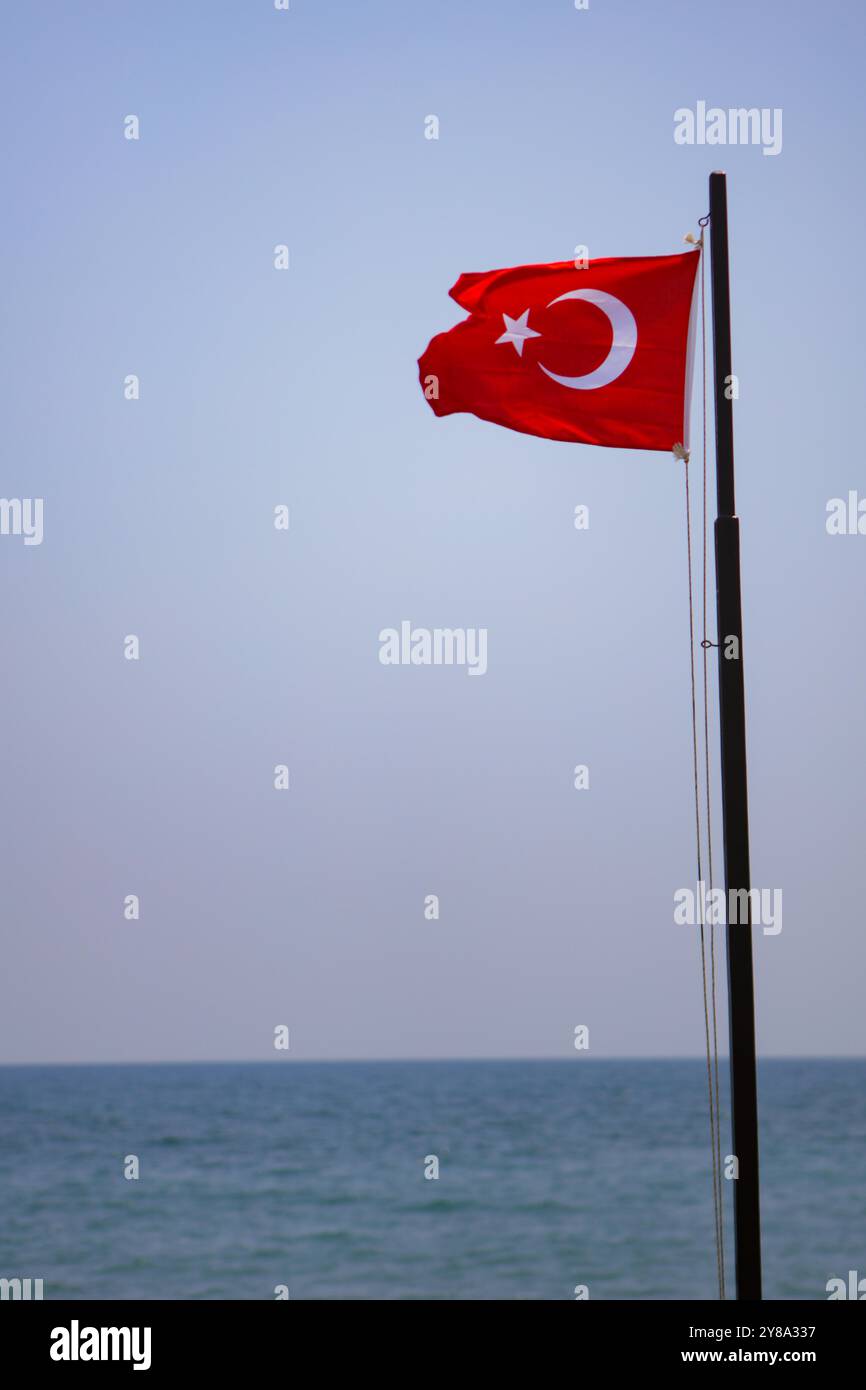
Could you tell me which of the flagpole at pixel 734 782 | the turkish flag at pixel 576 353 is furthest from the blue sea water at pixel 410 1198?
the turkish flag at pixel 576 353

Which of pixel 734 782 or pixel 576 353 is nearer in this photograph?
pixel 734 782

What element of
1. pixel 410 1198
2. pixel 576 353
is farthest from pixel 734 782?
pixel 410 1198

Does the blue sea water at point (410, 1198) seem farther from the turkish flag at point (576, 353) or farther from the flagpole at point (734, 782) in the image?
the turkish flag at point (576, 353)

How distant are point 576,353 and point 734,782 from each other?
89.9 inches

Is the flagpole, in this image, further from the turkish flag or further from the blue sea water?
the blue sea water

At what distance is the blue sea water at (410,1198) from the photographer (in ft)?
78.2

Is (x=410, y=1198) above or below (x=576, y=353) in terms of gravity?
below

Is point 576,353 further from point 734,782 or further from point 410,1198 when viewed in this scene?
point 410,1198

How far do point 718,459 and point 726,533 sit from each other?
0.31m

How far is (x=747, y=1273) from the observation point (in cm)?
636

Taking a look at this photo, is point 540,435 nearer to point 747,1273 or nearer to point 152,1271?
point 747,1273

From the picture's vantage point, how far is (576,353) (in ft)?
25.5
